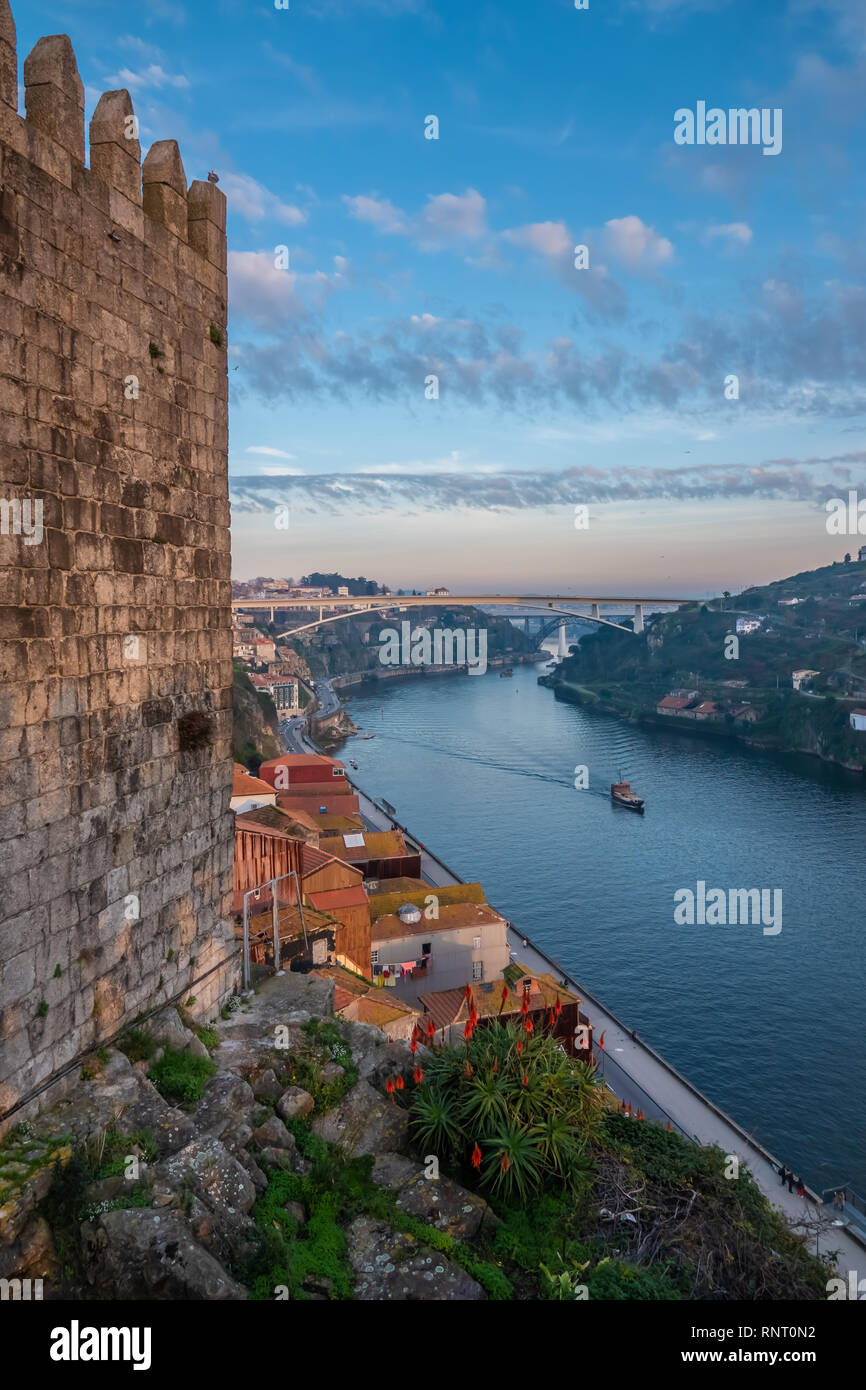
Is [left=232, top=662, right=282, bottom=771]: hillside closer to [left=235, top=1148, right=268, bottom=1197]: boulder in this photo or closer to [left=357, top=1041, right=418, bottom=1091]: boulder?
[left=357, top=1041, right=418, bottom=1091]: boulder

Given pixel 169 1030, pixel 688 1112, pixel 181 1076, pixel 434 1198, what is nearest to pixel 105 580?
pixel 169 1030

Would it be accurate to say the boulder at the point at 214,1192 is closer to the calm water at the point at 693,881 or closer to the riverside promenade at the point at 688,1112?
the riverside promenade at the point at 688,1112

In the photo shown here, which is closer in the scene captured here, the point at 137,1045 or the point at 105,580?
the point at 105,580

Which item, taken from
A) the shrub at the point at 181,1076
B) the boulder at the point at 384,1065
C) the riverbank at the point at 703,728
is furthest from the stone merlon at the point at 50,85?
the riverbank at the point at 703,728

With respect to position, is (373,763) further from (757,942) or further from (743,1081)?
(743,1081)

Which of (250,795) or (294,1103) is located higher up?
(294,1103)

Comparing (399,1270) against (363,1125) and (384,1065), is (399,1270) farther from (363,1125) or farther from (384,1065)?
(384,1065)
